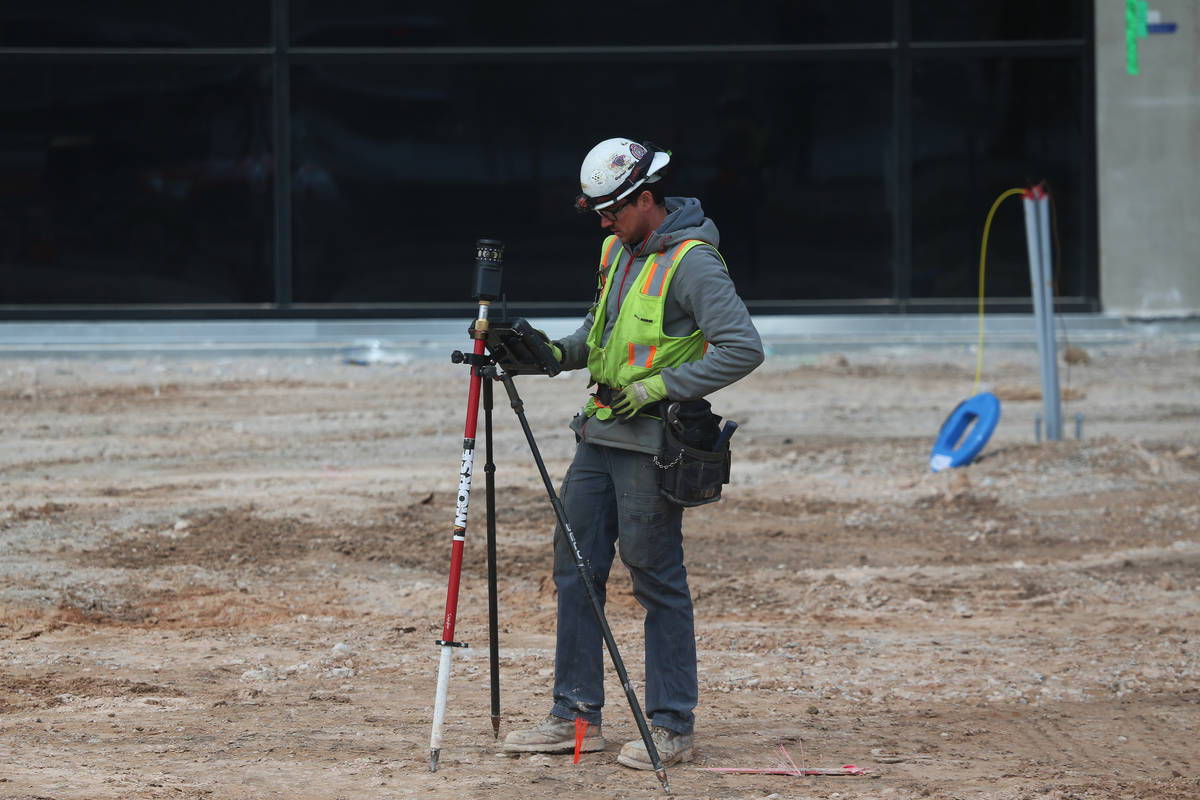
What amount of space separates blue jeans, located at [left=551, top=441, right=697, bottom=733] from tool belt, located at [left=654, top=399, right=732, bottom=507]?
87mm

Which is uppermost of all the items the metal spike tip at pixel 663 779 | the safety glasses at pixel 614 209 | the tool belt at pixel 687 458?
the safety glasses at pixel 614 209

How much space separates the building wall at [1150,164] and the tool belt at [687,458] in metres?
11.3

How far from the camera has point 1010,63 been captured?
1449 cm

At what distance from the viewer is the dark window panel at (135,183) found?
562 inches

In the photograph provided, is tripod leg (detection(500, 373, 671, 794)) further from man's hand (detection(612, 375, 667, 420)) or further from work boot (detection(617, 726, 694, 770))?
man's hand (detection(612, 375, 667, 420))

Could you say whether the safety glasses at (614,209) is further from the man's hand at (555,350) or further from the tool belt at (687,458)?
the tool belt at (687,458)

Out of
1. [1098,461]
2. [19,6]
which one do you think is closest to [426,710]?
[1098,461]

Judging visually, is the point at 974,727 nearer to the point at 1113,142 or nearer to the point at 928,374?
the point at 928,374

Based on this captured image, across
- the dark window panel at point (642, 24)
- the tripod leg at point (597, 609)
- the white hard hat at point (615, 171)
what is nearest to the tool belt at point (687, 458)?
the tripod leg at point (597, 609)

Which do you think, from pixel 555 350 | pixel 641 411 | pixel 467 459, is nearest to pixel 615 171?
pixel 555 350

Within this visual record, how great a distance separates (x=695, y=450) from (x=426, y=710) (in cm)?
163

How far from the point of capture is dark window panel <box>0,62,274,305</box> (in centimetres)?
1428

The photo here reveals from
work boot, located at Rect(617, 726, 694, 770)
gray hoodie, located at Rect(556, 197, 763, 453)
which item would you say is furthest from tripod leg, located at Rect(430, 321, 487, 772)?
work boot, located at Rect(617, 726, 694, 770)

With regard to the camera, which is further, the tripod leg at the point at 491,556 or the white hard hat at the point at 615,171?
the tripod leg at the point at 491,556
